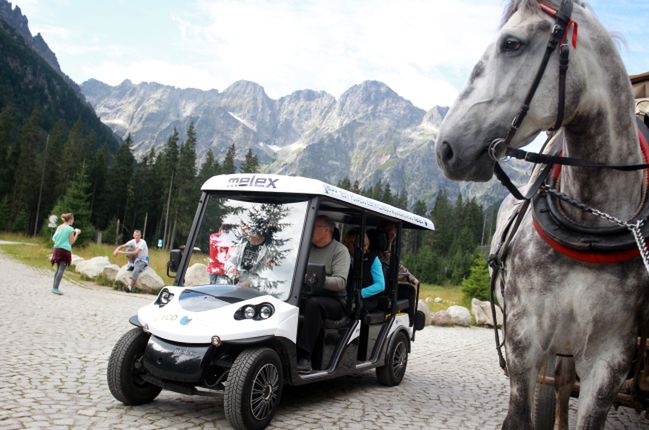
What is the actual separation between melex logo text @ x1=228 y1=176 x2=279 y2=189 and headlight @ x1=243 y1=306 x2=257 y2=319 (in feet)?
4.66

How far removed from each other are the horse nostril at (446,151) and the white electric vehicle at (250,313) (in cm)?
317

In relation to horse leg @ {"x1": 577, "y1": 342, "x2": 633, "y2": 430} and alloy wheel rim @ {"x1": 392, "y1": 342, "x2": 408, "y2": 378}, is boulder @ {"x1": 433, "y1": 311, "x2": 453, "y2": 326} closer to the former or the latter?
alloy wheel rim @ {"x1": 392, "y1": 342, "x2": 408, "y2": 378}

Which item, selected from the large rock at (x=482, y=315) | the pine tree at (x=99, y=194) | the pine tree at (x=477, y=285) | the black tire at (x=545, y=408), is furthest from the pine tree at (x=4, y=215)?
the black tire at (x=545, y=408)

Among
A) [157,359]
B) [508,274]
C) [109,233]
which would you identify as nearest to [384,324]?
[157,359]

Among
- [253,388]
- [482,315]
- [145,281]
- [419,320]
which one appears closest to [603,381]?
[253,388]

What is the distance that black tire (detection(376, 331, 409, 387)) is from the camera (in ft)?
25.9

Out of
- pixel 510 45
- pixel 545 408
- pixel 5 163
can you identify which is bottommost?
pixel 545 408

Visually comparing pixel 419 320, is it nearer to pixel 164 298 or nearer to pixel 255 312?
pixel 255 312

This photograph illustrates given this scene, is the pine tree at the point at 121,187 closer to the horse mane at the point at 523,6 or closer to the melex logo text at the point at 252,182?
the melex logo text at the point at 252,182

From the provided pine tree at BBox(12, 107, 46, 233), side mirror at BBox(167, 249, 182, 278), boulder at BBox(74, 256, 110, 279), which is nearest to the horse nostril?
side mirror at BBox(167, 249, 182, 278)

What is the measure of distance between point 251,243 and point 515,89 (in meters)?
4.08

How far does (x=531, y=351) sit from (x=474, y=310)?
59.2ft

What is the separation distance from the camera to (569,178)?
10.2ft

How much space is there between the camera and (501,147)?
2604mm
